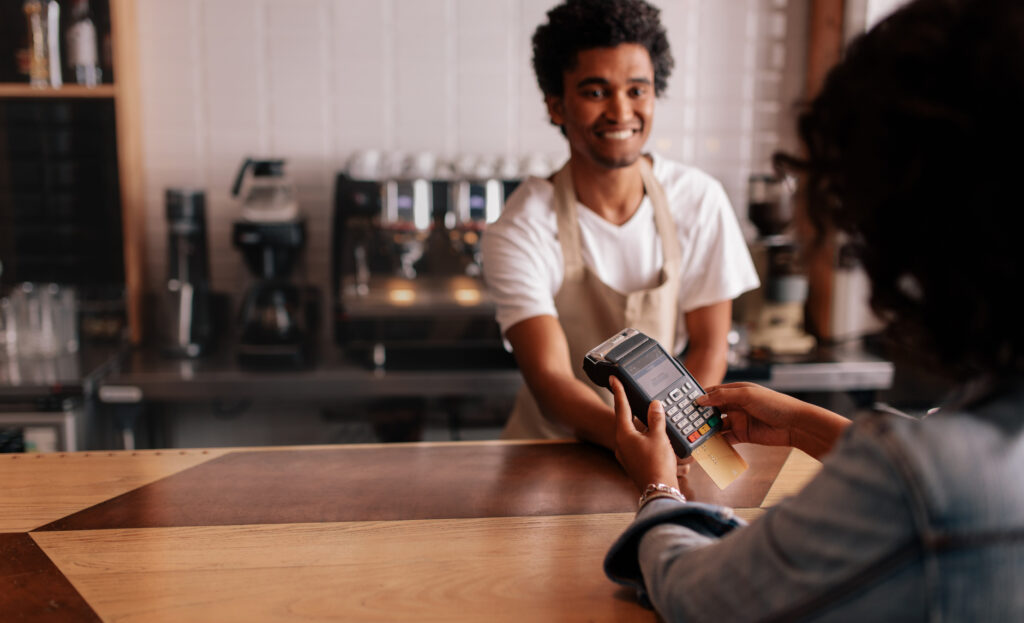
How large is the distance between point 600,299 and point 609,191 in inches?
9.3

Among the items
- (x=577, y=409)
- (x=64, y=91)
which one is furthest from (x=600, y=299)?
(x=64, y=91)

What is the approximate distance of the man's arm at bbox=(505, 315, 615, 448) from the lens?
144 cm

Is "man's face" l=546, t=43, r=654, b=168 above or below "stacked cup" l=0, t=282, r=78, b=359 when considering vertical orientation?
above

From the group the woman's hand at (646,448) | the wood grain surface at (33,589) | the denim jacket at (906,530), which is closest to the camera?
the denim jacket at (906,530)

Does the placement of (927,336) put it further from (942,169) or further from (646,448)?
(646,448)

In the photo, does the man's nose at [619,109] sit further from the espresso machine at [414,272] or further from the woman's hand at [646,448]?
the espresso machine at [414,272]

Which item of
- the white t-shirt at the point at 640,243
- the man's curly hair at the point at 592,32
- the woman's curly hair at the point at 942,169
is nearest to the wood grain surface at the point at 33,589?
the woman's curly hair at the point at 942,169

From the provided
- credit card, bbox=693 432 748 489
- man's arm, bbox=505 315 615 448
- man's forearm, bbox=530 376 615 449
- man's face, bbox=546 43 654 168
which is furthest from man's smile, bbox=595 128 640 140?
credit card, bbox=693 432 748 489

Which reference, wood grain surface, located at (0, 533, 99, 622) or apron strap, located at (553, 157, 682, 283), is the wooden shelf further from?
wood grain surface, located at (0, 533, 99, 622)

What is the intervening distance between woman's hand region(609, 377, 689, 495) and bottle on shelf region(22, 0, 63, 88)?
8.28 ft

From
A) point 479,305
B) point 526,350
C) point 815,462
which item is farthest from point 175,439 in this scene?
point 815,462

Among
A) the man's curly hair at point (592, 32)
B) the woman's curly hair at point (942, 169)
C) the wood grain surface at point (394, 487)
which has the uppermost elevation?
the man's curly hair at point (592, 32)

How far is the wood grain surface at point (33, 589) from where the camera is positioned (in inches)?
35.0

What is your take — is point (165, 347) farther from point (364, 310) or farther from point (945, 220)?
point (945, 220)
